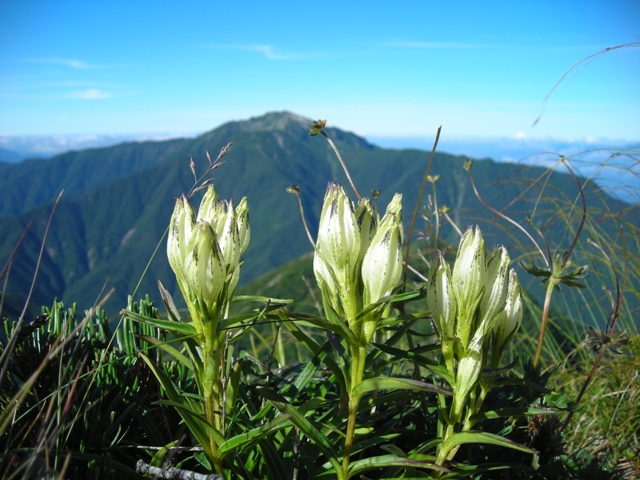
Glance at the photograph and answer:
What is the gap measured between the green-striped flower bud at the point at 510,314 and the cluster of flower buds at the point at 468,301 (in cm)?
6

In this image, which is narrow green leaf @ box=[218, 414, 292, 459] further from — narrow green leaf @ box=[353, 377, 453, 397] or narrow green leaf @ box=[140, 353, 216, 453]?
narrow green leaf @ box=[353, 377, 453, 397]

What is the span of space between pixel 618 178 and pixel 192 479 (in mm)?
5075

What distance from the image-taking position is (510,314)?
5.49ft

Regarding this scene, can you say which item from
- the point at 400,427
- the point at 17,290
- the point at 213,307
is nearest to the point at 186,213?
the point at 213,307

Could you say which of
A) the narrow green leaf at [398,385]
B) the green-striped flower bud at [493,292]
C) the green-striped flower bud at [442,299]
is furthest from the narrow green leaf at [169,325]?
the green-striped flower bud at [493,292]

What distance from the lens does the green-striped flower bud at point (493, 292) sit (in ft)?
4.93

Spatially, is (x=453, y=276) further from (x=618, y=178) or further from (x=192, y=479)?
(x=618, y=178)

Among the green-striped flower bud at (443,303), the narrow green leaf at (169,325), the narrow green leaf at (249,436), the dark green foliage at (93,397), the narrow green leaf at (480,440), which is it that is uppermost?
the green-striped flower bud at (443,303)

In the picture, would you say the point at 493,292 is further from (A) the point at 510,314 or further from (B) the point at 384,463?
(B) the point at 384,463

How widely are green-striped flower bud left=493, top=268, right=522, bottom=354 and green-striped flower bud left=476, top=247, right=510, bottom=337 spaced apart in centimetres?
11

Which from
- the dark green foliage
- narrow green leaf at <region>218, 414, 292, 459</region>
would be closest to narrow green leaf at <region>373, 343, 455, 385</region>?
narrow green leaf at <region>218, 414, 292, 459</region>

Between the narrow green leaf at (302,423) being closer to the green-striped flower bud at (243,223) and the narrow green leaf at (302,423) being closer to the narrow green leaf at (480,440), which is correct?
the narrow green leaf at (480,440)

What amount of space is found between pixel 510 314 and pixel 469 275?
1.10ft

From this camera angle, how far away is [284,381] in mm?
2441
